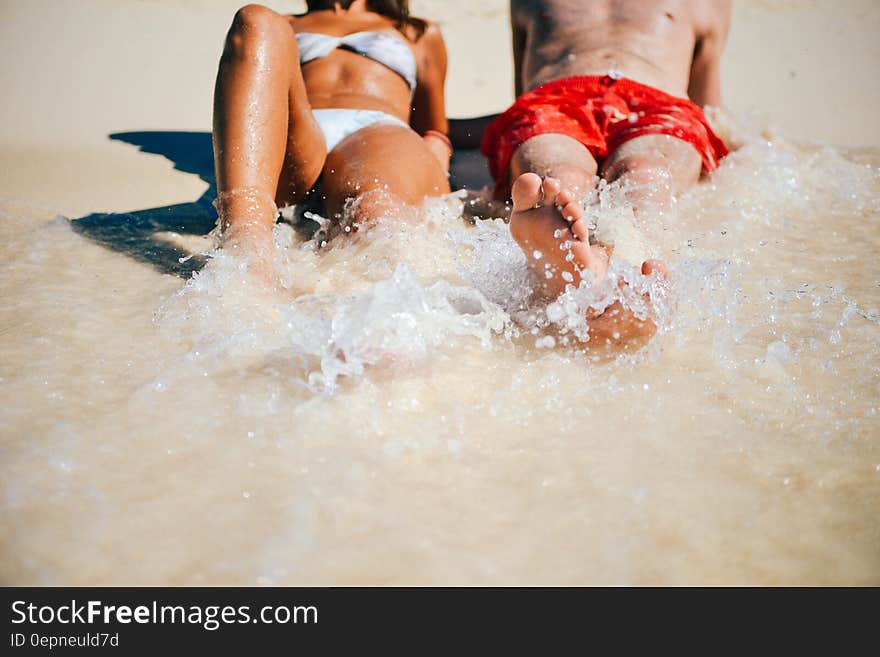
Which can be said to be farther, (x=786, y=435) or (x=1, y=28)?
(x=1, y=28)

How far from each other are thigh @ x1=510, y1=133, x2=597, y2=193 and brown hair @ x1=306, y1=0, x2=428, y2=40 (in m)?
0.98

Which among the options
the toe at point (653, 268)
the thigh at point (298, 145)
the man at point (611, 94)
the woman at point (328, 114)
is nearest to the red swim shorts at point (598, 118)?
the man at point (611, 94)

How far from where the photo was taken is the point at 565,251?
57.1 inches

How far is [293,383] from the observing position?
4.16 ft

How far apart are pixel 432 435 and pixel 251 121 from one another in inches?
42.2

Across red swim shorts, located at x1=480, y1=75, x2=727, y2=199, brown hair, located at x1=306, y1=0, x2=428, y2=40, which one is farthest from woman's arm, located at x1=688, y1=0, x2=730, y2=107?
brown hair, located at x1=306, y1=0, x2=428, y2=40

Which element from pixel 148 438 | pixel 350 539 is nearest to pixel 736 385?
pixel 350 539

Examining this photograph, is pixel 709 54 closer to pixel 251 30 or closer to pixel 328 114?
pixel 328 114

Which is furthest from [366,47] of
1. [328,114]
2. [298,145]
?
[298,145]

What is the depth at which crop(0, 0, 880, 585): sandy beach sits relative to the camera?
94 centimetres

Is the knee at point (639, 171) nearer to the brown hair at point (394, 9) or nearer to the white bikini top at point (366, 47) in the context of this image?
the white bikini top at point (366, 47)

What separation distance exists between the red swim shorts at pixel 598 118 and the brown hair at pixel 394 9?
70 centimetres
